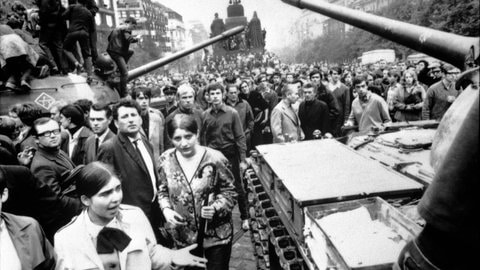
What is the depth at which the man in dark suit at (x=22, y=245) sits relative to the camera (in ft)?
7.84

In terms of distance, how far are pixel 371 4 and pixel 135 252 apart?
60614 millimetres

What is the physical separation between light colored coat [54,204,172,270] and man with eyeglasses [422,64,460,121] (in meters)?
6.18

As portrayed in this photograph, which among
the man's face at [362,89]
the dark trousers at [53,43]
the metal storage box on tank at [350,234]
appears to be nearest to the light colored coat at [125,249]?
the metal storage box on tank at [350,234]

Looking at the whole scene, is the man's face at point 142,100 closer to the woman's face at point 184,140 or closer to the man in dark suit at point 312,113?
the man in dark suit at point 312,113

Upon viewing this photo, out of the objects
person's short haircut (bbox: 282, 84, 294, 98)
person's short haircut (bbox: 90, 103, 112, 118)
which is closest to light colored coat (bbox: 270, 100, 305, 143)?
person's short haircut (bbox: 282, 84, 294, 98)

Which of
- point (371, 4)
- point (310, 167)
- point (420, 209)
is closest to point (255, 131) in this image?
point (310, 167)

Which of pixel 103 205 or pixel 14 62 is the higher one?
pixel 14 62

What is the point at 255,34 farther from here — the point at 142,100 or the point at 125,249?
the point at 125,249

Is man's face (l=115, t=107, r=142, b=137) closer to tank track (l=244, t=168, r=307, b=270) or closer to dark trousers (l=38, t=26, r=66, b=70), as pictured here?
tank track (l=244, t=168, r=307, b=270)

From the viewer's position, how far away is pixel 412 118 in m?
8.39

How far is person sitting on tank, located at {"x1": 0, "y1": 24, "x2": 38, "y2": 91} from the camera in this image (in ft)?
21.0

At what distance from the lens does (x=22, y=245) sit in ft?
8.10

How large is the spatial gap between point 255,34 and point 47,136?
46.9 meters

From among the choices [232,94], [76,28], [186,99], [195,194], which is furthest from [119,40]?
[195,194]
